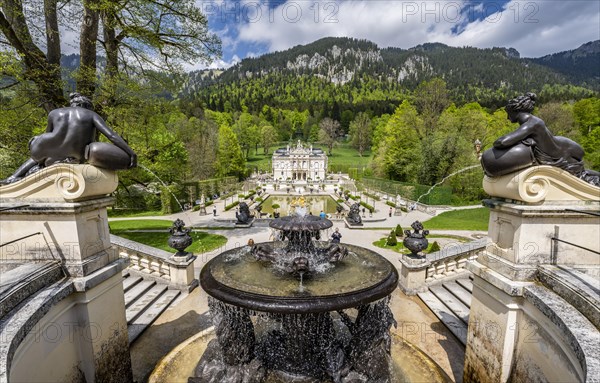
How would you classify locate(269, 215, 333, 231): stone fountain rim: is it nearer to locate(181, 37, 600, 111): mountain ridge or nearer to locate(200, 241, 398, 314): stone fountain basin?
locate(200, 241, 398, 314): stone fountain basin

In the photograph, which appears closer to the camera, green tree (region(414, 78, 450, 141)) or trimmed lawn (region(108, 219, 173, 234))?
trimmed lawn (region(108, 219, 173, 234))

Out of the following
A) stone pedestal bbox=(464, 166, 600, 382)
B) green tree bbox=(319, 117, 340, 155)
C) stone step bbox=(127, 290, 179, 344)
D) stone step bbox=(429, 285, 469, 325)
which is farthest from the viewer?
green tree bbox=(319, 117, 340, 155)

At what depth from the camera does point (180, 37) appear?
13609 mm

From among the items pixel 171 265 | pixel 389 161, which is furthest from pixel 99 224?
pixel 389 161

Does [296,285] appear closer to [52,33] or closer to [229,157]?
[52,33]

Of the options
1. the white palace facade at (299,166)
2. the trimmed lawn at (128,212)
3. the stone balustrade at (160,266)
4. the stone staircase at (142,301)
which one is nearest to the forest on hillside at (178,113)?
the trimmed lawn at (128,212)

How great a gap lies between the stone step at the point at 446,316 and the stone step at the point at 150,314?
8.22 meters

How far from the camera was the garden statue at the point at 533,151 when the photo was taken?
4234mm

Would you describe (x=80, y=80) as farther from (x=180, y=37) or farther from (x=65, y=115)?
(x=65, y=115)

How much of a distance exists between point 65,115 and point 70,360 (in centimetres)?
390

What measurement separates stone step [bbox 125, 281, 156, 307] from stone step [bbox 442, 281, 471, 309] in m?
10.3

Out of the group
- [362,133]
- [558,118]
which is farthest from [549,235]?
[362,133]

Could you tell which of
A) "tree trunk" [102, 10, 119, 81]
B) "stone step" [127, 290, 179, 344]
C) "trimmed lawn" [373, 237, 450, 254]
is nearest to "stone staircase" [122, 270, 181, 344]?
"stone step" [127, 290, 179, 344]

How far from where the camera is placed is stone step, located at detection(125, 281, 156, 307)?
8734 millimetres
